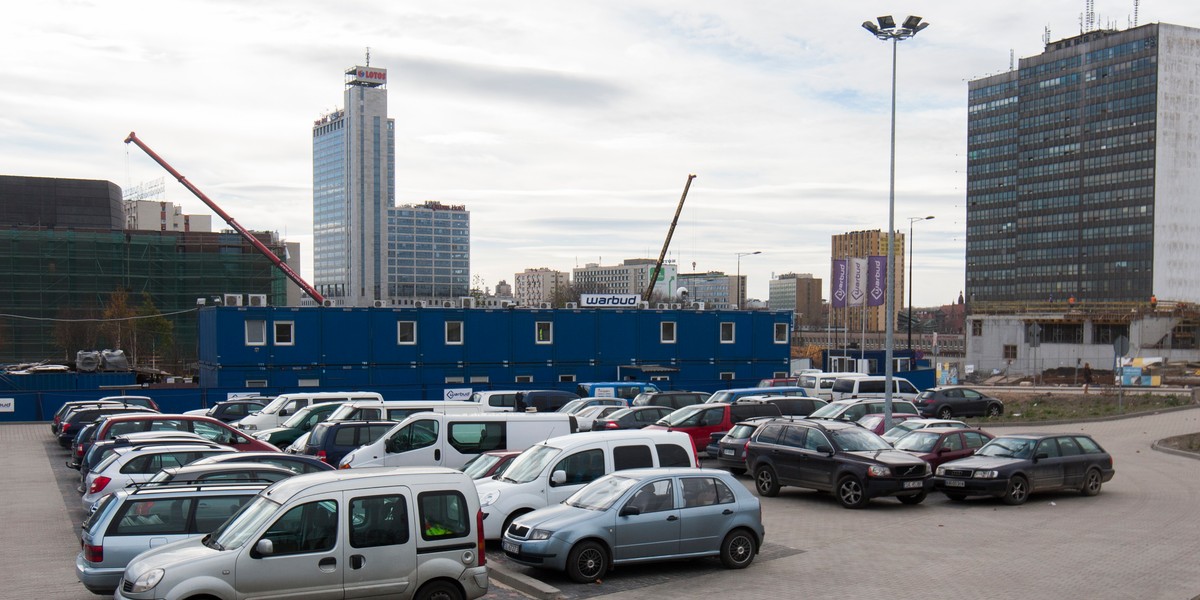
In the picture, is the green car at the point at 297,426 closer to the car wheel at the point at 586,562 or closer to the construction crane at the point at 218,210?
the car wheel at the point at 586,562

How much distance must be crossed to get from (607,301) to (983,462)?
34065 millimetres

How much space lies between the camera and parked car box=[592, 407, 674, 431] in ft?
83.0

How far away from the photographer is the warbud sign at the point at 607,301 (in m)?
51.8

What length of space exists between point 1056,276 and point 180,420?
149m

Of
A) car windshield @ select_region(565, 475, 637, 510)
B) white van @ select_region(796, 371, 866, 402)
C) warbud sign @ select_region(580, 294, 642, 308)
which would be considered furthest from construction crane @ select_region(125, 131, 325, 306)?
car windshield @ select_region(565, 475, 637, 510)

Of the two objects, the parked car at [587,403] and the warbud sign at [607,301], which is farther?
the warbud sign at [607,301]

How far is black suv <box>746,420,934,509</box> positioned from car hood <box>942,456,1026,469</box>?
2.47 ft

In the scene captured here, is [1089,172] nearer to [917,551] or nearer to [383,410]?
[383,410]

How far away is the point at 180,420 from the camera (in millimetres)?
22875

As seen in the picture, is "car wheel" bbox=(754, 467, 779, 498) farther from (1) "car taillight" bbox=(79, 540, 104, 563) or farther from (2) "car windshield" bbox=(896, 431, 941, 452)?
(1) "car taillight" bbox=(79, 540, 104, 563)

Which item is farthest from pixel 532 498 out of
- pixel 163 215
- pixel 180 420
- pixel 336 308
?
pixel 163 215

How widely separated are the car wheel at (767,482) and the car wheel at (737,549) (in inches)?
246

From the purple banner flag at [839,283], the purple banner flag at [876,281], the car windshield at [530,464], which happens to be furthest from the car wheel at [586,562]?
the purple banner flag at [839,283]

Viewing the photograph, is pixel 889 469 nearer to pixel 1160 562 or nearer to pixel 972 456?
pixel 972 456
